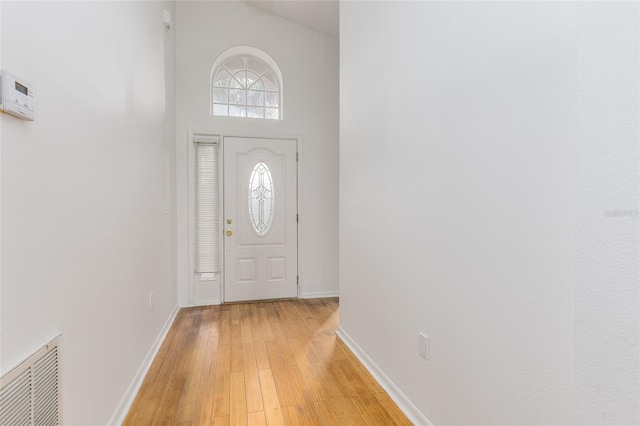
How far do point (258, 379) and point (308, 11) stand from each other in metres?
3.83

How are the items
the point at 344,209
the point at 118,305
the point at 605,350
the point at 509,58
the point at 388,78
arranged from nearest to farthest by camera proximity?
the point at 605,350
the point at 509,58
the point at 118,305
the point at 388,78
the point at 344,209

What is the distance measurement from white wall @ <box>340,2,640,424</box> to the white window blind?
2.25 metres

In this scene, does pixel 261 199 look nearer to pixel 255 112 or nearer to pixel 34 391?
pixel 255 112

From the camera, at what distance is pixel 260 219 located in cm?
404

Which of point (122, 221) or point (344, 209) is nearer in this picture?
point (122, 221)

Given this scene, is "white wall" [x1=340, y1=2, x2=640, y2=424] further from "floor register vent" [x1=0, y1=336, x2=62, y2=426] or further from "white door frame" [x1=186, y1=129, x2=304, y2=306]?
"white door frame" [x1=186, y1=129, x2=304, y2=306]

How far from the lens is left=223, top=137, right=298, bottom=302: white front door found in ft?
12.9

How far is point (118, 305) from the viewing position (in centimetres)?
181

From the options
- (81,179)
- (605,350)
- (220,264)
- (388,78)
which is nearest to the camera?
(605,350)

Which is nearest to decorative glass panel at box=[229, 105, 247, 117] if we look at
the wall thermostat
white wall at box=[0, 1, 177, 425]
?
white wall at box=[0, 1, 177, 425]

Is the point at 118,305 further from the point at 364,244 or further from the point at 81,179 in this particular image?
the point at 364,244

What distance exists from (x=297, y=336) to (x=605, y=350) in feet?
8.18

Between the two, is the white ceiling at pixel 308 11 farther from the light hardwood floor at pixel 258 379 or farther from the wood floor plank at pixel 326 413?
the wood floor plank at pixel 326 413

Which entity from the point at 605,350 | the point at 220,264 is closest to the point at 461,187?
the point at 605,350
